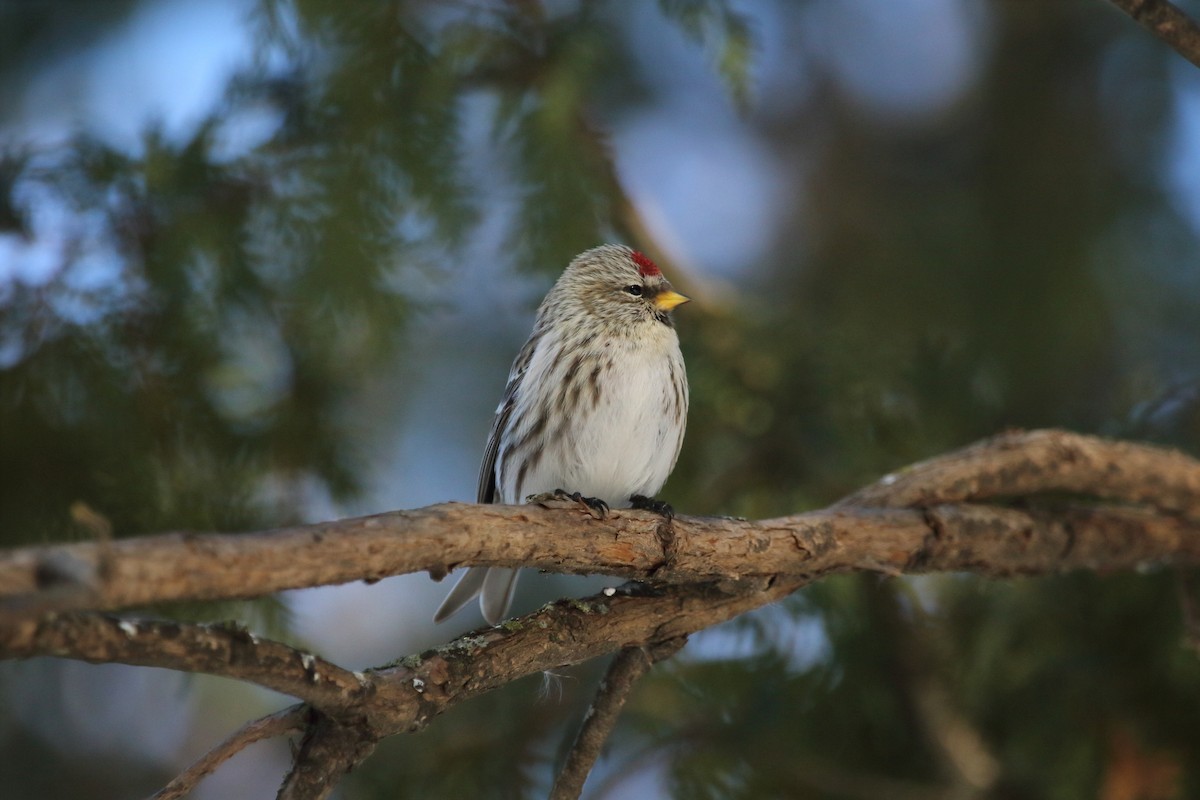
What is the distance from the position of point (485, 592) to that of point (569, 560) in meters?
0.96

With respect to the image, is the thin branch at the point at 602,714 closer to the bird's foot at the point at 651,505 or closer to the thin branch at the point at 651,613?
the thin branch at the point at 651,613

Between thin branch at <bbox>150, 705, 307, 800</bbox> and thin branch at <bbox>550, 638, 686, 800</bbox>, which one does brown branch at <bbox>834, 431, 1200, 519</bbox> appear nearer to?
thin branch at <bbox>550, 638, 686, 800</bbox>

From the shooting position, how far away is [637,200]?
134 inches

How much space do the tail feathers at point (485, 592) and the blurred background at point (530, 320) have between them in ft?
1.05

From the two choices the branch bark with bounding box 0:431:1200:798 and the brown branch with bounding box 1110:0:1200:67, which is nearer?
the branch bark with bounding box 0:431:1200:798

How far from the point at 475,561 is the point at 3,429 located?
57.7 inches

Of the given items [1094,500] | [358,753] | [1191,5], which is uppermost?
[1191,5]

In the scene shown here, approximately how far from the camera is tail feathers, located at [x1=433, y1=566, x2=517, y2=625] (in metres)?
2.54

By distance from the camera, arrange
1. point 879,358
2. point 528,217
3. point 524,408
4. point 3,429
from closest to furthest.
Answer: point 3,429 → point 524,408 → point 528,217 → point 879,358

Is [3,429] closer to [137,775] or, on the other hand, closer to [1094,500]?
[137,775]

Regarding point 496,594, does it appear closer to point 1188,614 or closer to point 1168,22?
point 1188,614

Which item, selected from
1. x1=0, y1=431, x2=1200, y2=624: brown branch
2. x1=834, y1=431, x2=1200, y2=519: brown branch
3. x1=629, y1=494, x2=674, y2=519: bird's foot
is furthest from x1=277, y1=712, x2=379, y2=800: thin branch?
x1=834, y1=431, x2=1200, y2=519: brown branch

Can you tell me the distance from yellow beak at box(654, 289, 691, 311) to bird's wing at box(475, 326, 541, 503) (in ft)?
1.05

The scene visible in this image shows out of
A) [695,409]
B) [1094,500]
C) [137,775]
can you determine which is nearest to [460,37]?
[695,409]
